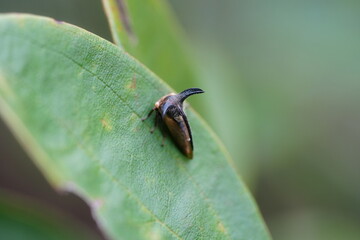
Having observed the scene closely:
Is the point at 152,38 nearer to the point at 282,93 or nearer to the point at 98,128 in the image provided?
the point at 98,128

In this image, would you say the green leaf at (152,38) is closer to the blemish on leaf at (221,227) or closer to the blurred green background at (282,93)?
the blemish on leaf at (221,227)

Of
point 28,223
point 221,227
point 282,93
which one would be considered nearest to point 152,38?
point 221,227

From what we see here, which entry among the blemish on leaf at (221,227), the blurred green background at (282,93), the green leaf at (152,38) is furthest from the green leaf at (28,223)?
the blurred green background at (282,93)

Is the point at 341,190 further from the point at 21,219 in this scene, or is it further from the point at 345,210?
the point at 21,219

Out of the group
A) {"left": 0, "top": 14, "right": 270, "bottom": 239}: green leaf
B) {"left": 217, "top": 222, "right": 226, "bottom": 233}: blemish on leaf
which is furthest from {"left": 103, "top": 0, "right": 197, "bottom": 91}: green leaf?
{"left": 217, "top": 222, "right": 226, "bottom": 233}: blemish on leaf

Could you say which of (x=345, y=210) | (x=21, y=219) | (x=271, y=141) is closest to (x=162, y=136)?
(x=21, y=219)

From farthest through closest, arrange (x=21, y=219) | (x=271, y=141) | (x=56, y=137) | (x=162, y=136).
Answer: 1. (x=271, y=141)
2. (x=21, y=219)
3. (x=162, y=136)
4. (x=56, y=137)

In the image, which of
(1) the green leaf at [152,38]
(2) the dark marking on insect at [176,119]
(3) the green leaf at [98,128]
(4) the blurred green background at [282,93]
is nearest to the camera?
(3) the green leaf at [98,128]

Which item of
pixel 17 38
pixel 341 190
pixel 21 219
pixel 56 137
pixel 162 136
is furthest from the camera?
pixel 341 190
